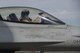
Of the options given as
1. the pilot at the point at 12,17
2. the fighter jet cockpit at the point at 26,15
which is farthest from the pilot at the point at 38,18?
the pilot at the point at 12,17

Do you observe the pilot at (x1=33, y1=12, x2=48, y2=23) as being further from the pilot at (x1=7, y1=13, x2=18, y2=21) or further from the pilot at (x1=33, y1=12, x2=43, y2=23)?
the pilot at (x1=7, y1=13, x2=18, y2=21)

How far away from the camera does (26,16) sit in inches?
404

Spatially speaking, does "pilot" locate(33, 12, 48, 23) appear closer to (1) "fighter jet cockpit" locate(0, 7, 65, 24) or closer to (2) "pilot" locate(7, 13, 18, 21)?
(1) "fighter jet cockpit" locate(0, 7, 65, 24)

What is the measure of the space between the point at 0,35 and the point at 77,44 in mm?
2555

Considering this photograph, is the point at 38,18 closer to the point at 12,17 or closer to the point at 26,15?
the point at 26,15

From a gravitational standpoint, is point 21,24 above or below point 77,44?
above

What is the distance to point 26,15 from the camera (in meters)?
10.3

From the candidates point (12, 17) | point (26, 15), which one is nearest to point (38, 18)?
point (26, 15)

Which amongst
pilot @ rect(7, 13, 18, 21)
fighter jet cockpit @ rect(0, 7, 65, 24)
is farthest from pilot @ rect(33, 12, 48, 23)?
pilot @ rect(7, 13, 18, 21)

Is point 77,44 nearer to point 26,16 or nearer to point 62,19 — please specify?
point 62,19

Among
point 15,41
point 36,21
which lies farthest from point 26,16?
point 15,41

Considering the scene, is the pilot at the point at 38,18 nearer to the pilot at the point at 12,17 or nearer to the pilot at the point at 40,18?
the pilot at the point at 40,18

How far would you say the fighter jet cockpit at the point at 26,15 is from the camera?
10.2 meters

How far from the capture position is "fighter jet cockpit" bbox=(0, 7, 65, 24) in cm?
1018
